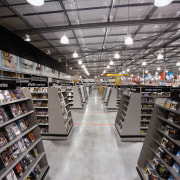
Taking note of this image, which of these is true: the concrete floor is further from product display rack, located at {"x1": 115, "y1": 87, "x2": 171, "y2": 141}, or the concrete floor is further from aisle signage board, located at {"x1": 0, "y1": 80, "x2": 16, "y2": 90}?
aisle signage board, located at {"x1": 0, "y1": 80, "x2": 16, "y2": 90}

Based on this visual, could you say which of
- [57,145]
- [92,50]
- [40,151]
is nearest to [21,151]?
[40,151]

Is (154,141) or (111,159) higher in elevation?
(154,141)

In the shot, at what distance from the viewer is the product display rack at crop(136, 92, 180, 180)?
1.79 m

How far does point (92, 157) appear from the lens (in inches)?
134

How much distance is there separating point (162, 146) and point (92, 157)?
6.83ft

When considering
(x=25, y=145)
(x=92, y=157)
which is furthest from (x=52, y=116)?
(x=25, y=145)

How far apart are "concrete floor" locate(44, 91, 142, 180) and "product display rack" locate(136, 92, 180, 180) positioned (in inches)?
26.9

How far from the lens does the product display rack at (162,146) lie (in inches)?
70.5

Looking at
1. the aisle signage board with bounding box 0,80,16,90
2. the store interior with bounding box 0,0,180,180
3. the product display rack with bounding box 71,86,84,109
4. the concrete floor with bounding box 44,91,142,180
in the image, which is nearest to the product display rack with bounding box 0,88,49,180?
the store interior with bounding box 0,0,180,180

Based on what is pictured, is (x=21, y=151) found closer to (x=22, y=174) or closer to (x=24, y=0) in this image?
(x=22, y=174)

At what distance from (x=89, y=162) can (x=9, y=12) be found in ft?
21.8

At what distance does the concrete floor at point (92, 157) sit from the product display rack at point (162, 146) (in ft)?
2.24

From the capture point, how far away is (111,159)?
A: 332 cm

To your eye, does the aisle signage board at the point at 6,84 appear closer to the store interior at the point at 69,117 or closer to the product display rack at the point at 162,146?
the store interior at the point at 69,117
